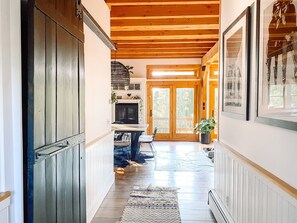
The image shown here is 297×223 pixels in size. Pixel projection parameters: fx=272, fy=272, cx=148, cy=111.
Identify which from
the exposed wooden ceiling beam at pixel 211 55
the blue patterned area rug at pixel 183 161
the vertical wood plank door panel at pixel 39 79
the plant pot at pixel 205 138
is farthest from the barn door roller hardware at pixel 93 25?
the plant pot at pixel 205 138

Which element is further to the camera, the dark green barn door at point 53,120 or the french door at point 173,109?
the french door at point 173,109

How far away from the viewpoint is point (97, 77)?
360cm

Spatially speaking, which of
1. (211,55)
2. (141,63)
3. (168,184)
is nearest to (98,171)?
(168,184)

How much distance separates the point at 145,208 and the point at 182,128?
5969mm

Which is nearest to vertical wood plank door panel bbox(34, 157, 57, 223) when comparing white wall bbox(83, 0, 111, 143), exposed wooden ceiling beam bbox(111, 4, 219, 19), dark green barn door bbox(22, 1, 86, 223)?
dark green barn door bbox(22, 1, 86, 223)

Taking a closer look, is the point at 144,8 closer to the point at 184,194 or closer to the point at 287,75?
the point at 184,194

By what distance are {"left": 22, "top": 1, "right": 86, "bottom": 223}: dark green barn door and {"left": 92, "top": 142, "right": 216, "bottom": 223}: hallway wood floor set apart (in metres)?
1.05

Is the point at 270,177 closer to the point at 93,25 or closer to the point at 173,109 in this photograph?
the point at 93,25

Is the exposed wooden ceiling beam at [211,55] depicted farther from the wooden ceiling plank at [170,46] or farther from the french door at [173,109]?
the french door at [173,109]

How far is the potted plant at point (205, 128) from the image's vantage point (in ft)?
27.5

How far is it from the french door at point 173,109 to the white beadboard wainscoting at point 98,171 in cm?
497

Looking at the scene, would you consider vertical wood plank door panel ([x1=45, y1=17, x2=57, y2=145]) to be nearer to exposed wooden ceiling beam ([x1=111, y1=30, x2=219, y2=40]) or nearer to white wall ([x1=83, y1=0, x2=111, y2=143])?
white wall ([x1=83, y1=0, x2=111, y2=143])

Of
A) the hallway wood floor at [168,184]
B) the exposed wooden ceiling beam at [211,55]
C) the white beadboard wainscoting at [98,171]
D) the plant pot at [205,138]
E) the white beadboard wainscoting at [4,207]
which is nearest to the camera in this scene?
the white beadboard wainscoting at [4,207]

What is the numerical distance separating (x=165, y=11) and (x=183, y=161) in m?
3.29
